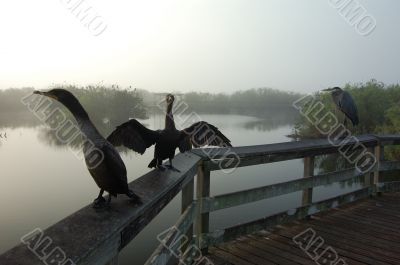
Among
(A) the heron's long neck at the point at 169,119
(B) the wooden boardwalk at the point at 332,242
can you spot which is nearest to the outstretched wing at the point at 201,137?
(A) the heron's long neck at the point at 169,119

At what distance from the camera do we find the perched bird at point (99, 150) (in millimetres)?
1530

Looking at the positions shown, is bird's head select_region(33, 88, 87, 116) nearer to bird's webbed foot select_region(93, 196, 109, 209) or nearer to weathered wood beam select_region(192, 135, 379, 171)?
bird's webbed foot select_region(93, 196, 109, 209)

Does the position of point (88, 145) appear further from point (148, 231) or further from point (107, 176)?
point (148, 231)

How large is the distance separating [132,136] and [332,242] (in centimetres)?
238

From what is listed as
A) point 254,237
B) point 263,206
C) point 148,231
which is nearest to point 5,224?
point 148,231

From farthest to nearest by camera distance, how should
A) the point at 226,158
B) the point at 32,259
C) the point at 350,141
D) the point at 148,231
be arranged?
the point at 148,231
the point at 350,141
the point at 226,158
the point at 32,259

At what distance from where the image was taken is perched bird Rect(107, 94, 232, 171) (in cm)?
242

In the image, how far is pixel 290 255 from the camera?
128 inches

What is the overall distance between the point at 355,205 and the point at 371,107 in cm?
3643

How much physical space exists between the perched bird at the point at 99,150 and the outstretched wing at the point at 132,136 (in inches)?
29.8

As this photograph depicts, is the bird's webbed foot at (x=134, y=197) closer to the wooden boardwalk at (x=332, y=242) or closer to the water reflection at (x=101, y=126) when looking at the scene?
the wooden boardwalk at (x=332, y=242)

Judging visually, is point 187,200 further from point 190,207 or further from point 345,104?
point 345,104

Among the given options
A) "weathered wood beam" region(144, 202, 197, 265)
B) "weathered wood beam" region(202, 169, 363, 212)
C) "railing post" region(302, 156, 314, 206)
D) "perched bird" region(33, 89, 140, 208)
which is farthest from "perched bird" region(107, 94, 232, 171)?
"railing post" region(302, 156, 314, 206)

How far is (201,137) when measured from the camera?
2.95 metres
